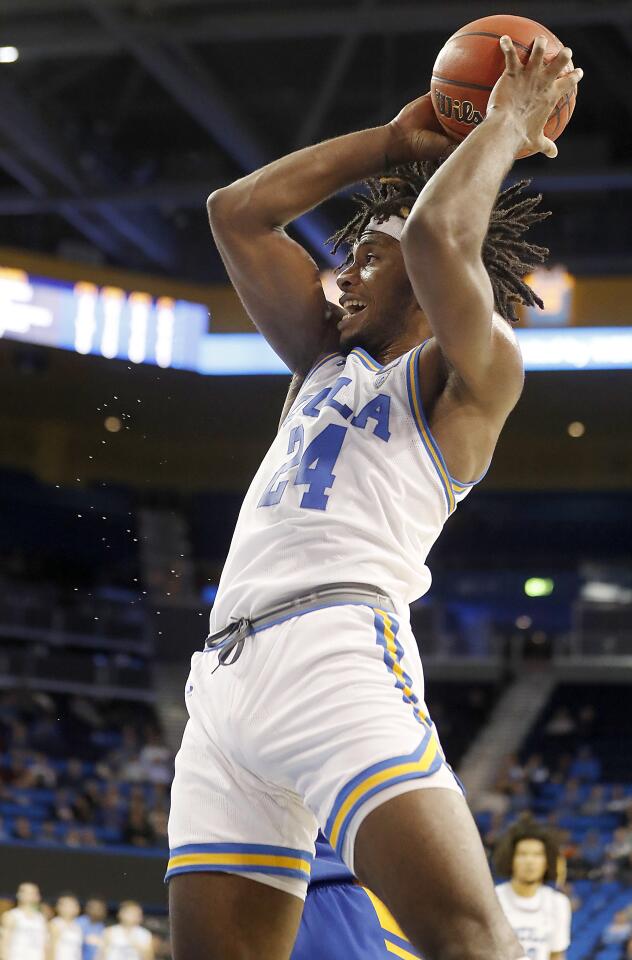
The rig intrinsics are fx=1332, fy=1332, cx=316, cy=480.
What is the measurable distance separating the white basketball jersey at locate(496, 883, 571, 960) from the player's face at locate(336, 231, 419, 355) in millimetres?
3975

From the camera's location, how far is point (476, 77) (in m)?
3.11

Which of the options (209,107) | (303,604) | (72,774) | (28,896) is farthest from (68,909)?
(303,604)

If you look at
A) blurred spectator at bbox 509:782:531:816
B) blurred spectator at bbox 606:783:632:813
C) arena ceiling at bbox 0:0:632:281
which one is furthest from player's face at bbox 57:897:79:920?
arena ceiling at bbox 0:0:632:281

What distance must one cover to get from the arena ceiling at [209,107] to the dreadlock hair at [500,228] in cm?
964

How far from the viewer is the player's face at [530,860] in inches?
245

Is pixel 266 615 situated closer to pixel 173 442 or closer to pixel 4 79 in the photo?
pixel 4 79

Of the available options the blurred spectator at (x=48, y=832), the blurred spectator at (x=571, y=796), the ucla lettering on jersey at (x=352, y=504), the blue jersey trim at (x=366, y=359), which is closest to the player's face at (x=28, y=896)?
the blurred spectator at (x=48, y=832)

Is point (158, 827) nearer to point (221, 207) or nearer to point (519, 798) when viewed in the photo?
point (519, 798)

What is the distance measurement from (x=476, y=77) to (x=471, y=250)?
27.9 inches

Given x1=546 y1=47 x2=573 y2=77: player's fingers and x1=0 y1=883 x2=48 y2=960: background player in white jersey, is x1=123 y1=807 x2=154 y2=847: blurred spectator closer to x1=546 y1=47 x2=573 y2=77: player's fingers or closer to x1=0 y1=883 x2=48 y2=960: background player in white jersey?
x1=0 y1=883 x2=48 y2=960: background player in white jersey

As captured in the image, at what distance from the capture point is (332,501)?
8.93 ft

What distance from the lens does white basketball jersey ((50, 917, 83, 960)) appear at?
34.8 feet

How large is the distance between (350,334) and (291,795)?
108 cm

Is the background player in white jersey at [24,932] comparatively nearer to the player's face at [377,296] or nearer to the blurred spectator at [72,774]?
the blurred spectator at [72,774]
